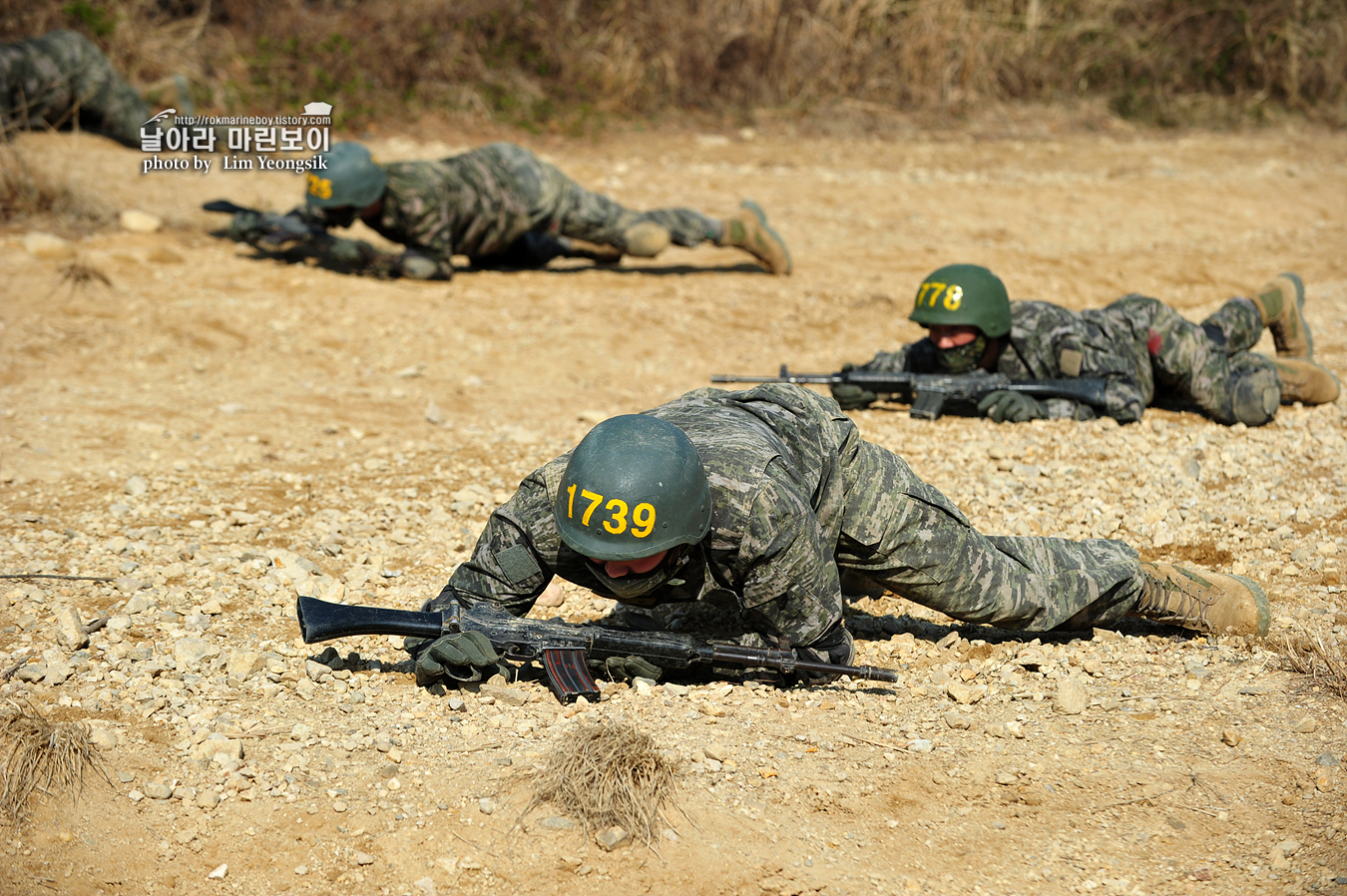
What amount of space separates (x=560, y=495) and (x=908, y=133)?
486 inches

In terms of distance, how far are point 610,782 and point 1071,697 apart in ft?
5.62

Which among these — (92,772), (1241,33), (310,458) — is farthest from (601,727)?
(1241,33)

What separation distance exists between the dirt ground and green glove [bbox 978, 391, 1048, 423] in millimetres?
96

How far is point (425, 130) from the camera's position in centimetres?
1318

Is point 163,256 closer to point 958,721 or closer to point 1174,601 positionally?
point 958,721

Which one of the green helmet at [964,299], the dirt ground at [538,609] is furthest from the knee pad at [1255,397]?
the green helmet at [964,299]

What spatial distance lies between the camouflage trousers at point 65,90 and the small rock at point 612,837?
9556 millimetres

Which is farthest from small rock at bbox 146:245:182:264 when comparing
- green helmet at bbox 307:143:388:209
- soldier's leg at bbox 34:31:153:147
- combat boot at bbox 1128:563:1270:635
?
combat boot at bbox 1128:563:1270:635

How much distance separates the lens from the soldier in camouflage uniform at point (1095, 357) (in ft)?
22.9

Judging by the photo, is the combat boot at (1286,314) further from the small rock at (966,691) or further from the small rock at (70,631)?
the small rock at (70,631)

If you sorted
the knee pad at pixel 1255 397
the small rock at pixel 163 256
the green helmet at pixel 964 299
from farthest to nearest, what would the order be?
the small rock at pixel 163 256
the knee pad at pixel 1255 397
the green helmet at pixel 964 299

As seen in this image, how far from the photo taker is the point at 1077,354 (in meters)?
7.08

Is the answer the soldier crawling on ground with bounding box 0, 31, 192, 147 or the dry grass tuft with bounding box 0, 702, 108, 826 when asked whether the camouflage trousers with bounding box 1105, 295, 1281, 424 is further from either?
the soldier crawling on ground with bounding box 0, 31, 192, 147

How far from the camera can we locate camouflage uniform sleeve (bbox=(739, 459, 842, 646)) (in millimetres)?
3578
